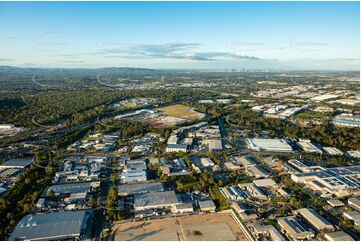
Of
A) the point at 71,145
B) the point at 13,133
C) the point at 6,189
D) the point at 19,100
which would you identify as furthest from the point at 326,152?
the point at 19,100

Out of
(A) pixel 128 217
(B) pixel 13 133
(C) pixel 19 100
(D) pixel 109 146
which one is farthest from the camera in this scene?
(C) pixel 19 100

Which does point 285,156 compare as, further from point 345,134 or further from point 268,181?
point 345,134

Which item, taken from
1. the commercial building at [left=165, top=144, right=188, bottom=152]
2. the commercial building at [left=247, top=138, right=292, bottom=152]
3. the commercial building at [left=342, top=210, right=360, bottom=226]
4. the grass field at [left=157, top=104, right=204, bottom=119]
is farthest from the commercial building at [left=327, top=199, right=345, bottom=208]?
the grass field at [left=157, top=104, right=204, bottom=119]

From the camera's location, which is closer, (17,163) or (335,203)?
(335,203)

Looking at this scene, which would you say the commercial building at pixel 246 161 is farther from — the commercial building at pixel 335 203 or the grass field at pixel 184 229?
the grass field at pixel 184 229

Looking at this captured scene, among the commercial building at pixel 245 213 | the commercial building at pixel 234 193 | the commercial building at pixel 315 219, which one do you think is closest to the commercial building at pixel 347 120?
the commercial building at pixel 234 193

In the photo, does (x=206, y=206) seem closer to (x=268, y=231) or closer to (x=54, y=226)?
(x=268, y=231)

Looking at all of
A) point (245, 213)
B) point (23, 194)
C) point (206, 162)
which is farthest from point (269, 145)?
point (23, 194)
